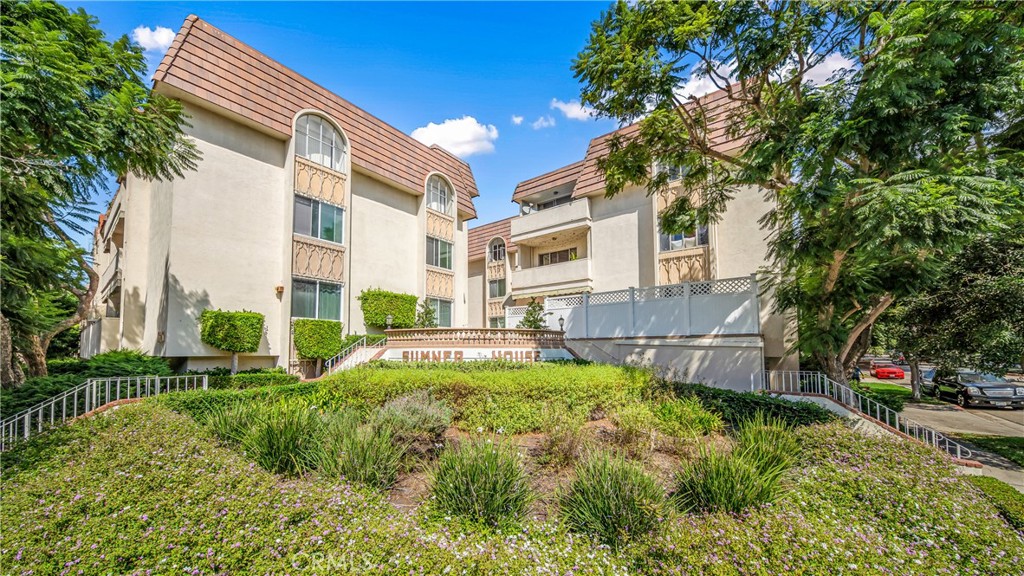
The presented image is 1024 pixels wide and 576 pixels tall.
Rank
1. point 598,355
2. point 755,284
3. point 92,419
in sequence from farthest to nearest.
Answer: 1. point 598,355
2. point 755,284
3. point 92,419

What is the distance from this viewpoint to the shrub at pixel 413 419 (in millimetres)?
6320

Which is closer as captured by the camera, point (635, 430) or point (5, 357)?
point (635, 430)

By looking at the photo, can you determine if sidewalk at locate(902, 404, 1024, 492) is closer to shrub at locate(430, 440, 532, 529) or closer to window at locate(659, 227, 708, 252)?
window at locate(659, 227, 708, 252)

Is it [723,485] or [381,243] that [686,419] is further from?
[381,243]

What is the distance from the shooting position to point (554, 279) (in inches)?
805

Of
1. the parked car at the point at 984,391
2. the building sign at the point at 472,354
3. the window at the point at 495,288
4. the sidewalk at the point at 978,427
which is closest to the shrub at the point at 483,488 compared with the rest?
the building sign at the point at 472,354

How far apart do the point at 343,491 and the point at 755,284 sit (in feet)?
39.7

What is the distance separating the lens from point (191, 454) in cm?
538

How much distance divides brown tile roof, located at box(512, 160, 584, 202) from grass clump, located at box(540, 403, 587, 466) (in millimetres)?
17551

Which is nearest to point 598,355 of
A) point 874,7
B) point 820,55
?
point 820,55

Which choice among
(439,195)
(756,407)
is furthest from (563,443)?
(439,195)

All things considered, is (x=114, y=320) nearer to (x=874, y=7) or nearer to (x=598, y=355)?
(x=598, y=355)

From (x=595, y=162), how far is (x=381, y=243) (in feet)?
35.5

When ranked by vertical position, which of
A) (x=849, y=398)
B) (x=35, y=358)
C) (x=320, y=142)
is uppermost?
(x=320, y=142)
